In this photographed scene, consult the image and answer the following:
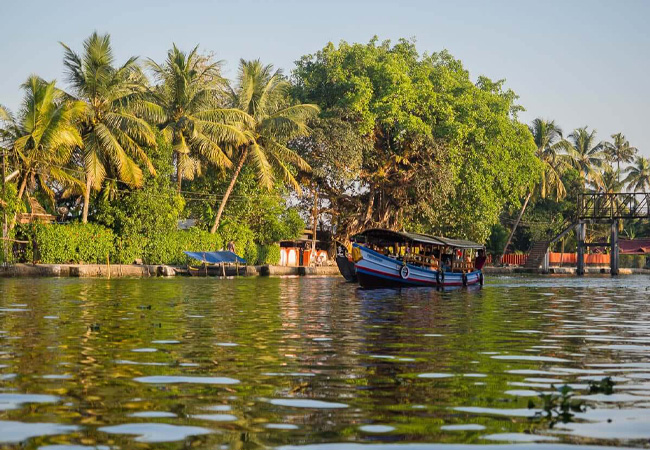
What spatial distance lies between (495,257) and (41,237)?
51.6 metres

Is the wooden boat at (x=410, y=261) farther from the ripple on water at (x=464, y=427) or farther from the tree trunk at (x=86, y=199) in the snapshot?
the ripple on water at (x=464, y=427)

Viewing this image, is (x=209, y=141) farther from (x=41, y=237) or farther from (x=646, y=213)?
(x=646, y=213)

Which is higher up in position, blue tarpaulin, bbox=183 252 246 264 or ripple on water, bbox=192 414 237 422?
blue tarpaulin, bbox=183 252 246 264

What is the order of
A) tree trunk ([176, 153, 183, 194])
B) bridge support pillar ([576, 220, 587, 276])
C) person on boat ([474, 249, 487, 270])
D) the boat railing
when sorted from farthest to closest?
bridge support pillar ([576, 220, 587, 276]) < tree trunk ([176, 153, 183, 194]) < person on boat ([474, 249, 487, 270]) < the boat railing

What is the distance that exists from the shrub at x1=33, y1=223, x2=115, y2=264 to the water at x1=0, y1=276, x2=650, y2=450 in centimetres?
2697

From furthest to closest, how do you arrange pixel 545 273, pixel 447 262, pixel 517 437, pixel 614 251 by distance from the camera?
pixel 545 273, pixel 614 251, pixel 447 262, pixel 517 437

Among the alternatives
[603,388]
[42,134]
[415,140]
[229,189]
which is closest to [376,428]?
[603,388]

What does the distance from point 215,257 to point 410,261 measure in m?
14.6

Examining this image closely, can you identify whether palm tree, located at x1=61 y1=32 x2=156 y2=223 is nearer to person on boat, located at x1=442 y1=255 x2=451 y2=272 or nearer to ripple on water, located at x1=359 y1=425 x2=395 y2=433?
person on boat, located at x1=442 y1=255 x2=451 y2=272

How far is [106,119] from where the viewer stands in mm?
44938

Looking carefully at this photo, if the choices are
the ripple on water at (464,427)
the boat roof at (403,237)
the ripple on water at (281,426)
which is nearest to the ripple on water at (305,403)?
the ripple on water at (281,426)

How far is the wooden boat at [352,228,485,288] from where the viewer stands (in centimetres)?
3619

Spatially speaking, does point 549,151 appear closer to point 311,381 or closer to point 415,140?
point 415,140

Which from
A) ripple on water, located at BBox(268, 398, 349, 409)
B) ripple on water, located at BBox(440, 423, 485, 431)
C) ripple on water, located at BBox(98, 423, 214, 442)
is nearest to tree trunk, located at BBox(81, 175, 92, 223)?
ripple on water, located at BBox(268, 398, 349, 409)
